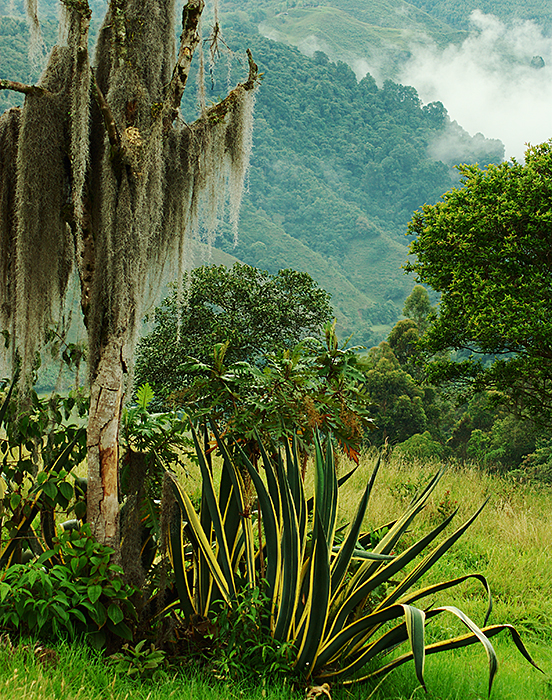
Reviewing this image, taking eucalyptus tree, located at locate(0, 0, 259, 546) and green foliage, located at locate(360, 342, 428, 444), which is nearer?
eucalyptus tree, located at locate(0, 0, 259, 546)

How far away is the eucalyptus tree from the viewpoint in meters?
2.62

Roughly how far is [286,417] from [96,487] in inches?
36.5

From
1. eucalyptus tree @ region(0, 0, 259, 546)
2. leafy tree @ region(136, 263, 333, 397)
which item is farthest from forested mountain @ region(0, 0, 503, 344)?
eucalyptus tree @ region(0, 0, 259, 546)

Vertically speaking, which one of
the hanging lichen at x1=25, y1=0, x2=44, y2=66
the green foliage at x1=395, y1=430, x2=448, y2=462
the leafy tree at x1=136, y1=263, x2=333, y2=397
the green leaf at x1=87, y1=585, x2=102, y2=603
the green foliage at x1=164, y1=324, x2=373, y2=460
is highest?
the hanging lichen at x1=25, y1=0, x2=44, y2=66

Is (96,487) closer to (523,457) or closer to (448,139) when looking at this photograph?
(523,457)

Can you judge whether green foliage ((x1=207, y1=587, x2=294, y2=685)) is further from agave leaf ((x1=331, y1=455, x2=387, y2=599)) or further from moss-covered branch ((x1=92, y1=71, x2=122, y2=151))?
moss-covered branch ((x1=92, y1=71, x2=122, y2=151))

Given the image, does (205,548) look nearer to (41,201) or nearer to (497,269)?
(41,201)

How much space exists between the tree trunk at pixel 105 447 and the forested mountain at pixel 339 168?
218 feet

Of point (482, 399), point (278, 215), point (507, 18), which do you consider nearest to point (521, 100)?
point (507, 18)

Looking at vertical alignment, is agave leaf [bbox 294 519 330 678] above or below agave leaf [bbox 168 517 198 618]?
above

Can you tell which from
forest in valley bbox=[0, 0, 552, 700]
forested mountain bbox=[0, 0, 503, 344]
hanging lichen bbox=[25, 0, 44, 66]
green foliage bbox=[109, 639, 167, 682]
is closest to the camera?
green foliage bbox=[109, 639, 167, 682]

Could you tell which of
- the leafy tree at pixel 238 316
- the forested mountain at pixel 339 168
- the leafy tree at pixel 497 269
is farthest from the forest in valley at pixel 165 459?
the forested mountain at pixel 339 168

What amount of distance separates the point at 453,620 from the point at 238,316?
923 centimetres

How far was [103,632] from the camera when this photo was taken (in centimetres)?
251
